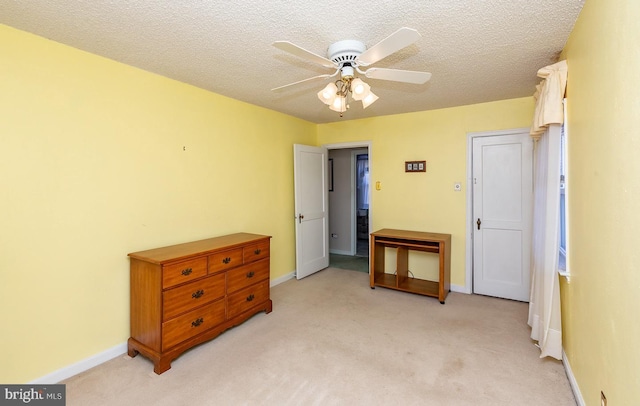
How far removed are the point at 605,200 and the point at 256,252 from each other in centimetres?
271

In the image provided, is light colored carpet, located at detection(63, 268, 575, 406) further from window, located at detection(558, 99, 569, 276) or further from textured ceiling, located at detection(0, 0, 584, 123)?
textured ceiling, located at detection(0, 0, 584, 123)

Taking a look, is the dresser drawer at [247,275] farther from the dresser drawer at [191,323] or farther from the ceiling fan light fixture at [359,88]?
the ceiling fan light fixture at [359,88]

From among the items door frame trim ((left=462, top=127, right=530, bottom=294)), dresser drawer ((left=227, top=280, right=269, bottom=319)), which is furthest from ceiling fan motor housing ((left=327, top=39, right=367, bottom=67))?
door frame trim ((left=462, top=127, right=530, bottom=294))

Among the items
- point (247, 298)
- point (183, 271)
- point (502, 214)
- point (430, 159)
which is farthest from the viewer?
point (430, 159)

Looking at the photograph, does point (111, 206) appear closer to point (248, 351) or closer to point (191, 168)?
point (191, 168)

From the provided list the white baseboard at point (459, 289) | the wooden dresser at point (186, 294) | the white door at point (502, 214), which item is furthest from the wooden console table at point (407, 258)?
the wooden dresser at point (186, 294)

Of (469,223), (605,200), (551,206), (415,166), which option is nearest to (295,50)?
(605,200)

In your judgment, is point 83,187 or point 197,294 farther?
point 197,294

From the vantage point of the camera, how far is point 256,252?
314 centimetres

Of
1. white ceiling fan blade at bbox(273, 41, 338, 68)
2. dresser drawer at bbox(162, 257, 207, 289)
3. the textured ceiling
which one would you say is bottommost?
dresser drawer at bbox(162, 257, 207, 289)

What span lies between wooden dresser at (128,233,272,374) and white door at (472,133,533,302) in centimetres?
288

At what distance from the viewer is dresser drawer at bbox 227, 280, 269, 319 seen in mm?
2857

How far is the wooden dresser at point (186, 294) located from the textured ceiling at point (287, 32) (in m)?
1.59

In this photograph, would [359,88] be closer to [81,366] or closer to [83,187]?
[83,187]
